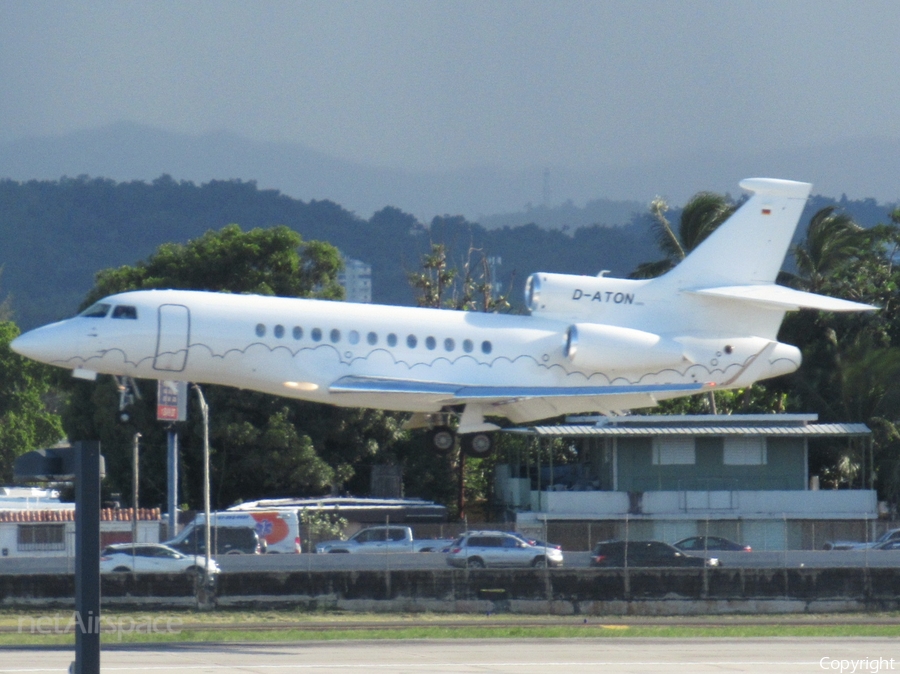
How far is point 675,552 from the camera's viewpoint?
2938 centimetres

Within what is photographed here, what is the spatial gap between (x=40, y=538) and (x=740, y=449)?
22.3 meters

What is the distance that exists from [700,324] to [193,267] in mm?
23662

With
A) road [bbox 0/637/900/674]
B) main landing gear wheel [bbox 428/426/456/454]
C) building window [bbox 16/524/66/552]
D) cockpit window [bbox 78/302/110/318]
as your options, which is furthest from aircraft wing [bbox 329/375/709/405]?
building window [bbox 16/524/66/552]

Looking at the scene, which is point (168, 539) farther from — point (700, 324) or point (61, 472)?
point (61, 472)

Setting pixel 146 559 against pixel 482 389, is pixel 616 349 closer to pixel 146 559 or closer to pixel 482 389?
pixel 482 389

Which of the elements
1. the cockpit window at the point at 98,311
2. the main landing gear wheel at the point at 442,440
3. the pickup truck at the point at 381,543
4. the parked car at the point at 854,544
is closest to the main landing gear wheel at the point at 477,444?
the main landing gear wheel at the point at 442,440

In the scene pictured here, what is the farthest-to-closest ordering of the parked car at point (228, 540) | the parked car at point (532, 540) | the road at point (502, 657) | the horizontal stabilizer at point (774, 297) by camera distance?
the parked car at point (228, 540) < the parked car at point (532, 540) < the horizontal stabilizer at point (774, 297) < the road at point (502, 657)

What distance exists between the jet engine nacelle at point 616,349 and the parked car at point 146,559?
32.6ft

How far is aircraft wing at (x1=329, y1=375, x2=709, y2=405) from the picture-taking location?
2675cm

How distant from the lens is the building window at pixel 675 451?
41906 millimetres

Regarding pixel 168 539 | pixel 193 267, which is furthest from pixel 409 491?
pixel 168 539

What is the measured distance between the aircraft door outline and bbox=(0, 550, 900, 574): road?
527 centimetres

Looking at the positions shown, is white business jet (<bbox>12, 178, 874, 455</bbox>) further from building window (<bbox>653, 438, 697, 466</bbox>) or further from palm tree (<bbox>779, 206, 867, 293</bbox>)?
palm tree (<bbox>779, 206, 867, 293</bbox>)

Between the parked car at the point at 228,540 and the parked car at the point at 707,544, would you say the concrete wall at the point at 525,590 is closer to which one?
the parked car at the point at 228,540
